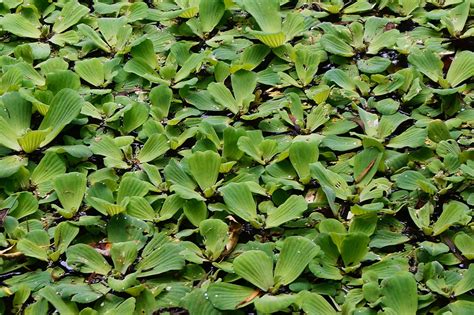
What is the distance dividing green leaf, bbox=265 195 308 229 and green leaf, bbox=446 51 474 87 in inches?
25.0

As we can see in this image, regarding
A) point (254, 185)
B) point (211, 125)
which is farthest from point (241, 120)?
point (254, 185)

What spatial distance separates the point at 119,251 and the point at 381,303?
1.76 ft

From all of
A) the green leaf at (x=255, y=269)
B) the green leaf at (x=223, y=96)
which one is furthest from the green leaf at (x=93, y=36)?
the green leaf at (x=255, y=269)

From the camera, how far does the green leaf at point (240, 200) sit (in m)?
1.55

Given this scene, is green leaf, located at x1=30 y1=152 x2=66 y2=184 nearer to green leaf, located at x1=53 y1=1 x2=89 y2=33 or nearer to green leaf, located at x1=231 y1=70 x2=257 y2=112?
green leaf, located at x1=231 y1=70 x2=257 y2=112

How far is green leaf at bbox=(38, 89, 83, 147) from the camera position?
1.76 metres

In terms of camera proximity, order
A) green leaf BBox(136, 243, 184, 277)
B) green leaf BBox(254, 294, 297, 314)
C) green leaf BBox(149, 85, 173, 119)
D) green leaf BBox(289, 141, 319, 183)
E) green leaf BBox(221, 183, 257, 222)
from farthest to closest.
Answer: green leaf BBox(149, 85, 173, 119) < green leaf BBox(289, 141, 319, 183) < green leaf BBox(221, 183, 257, 222) < green leaf BBox(136, 243, 184, 277) < green leaf BBox(254, 294, 297, 314)

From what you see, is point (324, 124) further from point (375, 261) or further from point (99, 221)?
point (99, 221)

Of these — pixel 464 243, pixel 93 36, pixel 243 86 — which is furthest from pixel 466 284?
pixel 93 36

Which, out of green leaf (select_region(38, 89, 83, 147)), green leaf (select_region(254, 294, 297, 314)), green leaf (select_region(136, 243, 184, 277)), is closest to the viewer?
green leaf (select_region(254, 294, 297, 314))

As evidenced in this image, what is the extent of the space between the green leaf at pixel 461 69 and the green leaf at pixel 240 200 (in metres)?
0.70

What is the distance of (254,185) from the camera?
1.61 m

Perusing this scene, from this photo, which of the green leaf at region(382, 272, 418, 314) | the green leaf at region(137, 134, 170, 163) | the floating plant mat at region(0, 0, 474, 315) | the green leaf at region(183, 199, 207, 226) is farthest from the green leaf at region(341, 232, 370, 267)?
the green leaf at region(137, 134, 170, 163)

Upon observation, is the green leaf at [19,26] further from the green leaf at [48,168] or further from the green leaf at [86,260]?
the green leaf at [86,260]
